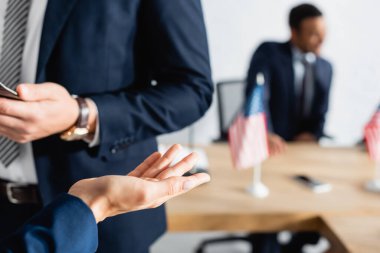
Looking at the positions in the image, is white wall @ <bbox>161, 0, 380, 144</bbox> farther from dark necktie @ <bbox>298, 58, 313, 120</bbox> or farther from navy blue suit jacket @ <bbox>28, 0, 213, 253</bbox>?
navy blue suit jacket @ <bbox>28, 0, 213, 253</bbox>

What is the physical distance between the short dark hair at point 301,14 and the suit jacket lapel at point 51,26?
1.84 metres

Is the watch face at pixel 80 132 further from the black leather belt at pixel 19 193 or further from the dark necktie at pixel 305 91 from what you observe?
the dark necktie at pixel 305 91

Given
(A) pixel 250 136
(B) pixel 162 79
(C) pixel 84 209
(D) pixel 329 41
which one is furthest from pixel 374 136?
(D) pixel 329 41

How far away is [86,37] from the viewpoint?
785 millimetres

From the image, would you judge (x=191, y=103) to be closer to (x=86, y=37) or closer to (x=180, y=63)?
(x=180, y=63)

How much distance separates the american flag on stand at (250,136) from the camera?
5.06 ft

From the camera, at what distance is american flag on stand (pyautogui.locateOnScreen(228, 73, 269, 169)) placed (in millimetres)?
1542

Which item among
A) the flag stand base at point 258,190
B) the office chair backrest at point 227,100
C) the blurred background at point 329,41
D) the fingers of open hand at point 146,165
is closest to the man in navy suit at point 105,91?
the fingers of open hand at point 146,165

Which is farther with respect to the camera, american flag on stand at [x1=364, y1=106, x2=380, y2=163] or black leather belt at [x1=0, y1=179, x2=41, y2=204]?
american flag on stand at [x1=364, y1=106, x2=380, y2=163]

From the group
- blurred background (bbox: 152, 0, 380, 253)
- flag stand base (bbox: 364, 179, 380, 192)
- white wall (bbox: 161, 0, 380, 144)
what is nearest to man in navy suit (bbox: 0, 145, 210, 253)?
flag stand base (bbox: 364, 179, 380, 192)

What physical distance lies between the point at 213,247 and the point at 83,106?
6.32 feet

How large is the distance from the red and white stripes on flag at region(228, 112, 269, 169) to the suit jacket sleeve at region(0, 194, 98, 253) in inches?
42.7

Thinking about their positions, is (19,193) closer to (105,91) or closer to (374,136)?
(105,91)

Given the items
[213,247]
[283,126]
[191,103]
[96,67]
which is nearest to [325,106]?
[283,126]
